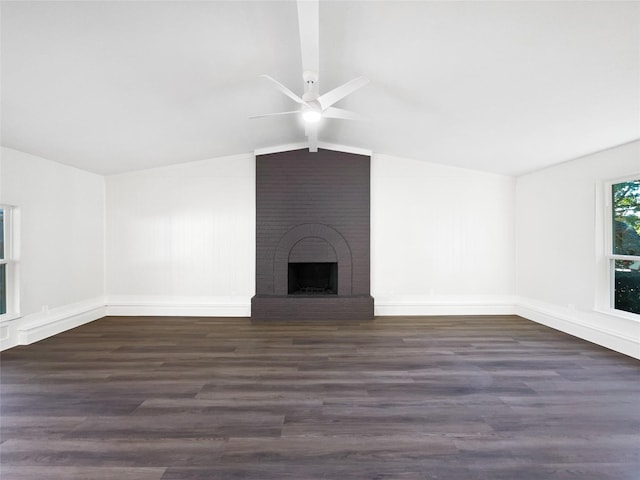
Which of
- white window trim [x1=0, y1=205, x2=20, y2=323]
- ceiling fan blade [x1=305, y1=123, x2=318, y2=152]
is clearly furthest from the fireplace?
white window trim [x1=0, y1=205, x2=20, y2=323]

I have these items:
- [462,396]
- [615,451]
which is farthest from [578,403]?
[462,396]

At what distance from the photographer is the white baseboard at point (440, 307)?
197 inches

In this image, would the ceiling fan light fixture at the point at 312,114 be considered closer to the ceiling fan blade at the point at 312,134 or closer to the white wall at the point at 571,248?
the ceiling fan blade at the point at 312,134

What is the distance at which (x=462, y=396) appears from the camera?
238 cm

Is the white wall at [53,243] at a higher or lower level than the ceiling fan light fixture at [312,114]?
lower

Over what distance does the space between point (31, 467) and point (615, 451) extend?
11.1 ft

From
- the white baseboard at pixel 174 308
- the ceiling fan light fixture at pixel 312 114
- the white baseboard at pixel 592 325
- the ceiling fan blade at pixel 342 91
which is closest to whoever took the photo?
the ceiling fan blade at pixel 342 91

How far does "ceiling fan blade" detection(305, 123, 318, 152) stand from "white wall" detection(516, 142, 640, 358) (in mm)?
3510

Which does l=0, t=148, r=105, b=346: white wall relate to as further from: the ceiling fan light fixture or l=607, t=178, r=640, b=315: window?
l=607, t=178, r=640, b=315: window

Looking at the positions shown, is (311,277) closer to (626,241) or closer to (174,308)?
(174,308)

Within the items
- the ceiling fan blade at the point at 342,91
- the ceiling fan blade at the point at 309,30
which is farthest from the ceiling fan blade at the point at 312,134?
the ceiling fan blade at the point at 309,30

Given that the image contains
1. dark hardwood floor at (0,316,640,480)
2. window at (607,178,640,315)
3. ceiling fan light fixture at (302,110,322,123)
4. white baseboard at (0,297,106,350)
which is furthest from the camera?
white baseboard at (0,297,106,350)

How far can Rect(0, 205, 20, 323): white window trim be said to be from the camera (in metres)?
3.53

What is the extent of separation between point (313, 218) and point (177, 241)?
234 cm
